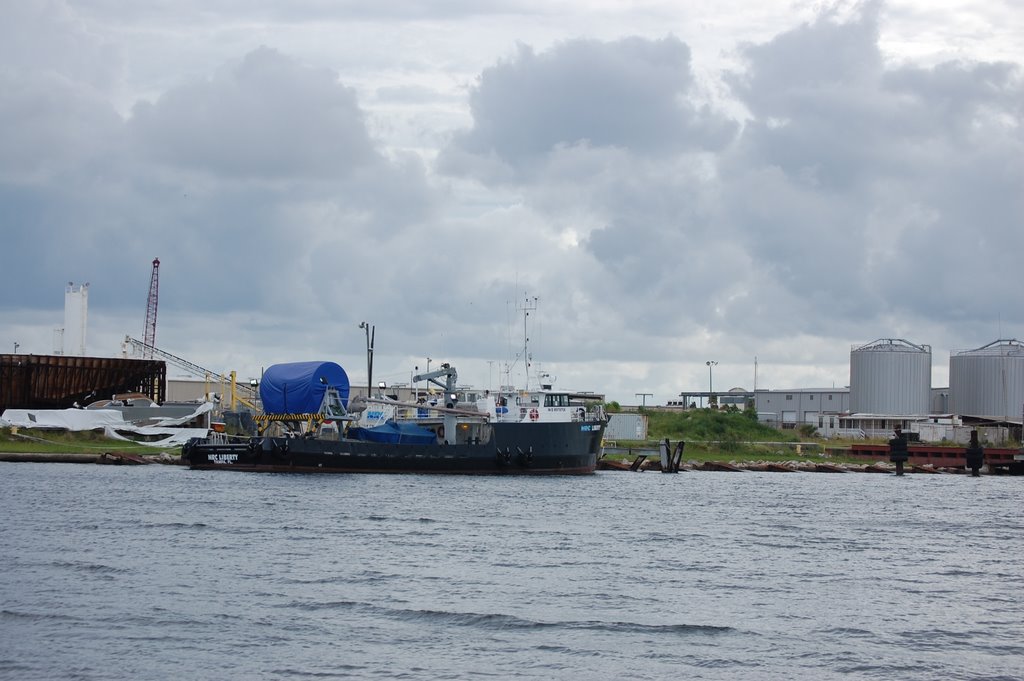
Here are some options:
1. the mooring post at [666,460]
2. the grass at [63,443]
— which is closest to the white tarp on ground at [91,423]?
the grass at [63,443]

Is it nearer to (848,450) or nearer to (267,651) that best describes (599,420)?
(848,450)

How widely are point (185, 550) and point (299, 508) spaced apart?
1423 cm

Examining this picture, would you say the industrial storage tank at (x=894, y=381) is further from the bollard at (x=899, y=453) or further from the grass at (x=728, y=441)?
the bollard at (x=899, y=453)

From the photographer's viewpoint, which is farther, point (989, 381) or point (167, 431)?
point (989, 381)

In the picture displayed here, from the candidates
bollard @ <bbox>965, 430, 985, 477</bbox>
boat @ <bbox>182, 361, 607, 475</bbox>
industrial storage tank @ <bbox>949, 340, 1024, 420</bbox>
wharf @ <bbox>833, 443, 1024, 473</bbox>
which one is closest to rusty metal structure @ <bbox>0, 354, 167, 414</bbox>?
boat @ <bbox>182, 361, 607, 475</bbox>

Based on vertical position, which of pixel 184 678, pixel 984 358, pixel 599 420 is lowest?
pixel 184 678

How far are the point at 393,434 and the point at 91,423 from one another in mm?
29236

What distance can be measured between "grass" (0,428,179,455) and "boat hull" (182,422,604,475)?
11.0 m

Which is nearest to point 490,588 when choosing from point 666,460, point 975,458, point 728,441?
point 666,460

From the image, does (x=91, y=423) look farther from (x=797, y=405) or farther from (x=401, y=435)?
(x=797, y=405)

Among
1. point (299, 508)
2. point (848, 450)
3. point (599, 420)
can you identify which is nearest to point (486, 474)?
point (599, 420)

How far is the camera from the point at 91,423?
3647 inches

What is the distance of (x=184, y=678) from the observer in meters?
21.0

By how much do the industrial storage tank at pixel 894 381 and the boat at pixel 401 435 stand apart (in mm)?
60734
